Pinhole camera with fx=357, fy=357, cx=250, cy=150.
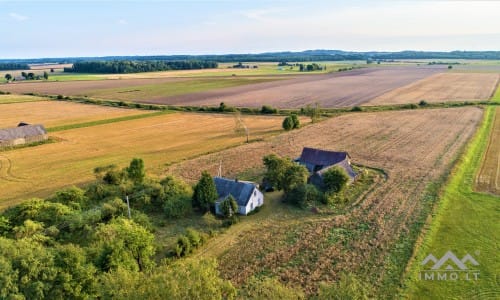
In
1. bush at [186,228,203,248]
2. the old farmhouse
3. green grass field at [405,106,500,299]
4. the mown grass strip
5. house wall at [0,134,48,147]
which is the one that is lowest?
green grass field at [405,106,500,299]

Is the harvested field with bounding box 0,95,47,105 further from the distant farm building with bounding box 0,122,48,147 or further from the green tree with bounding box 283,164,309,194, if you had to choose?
the green tree with bounding box 283,164,309,194

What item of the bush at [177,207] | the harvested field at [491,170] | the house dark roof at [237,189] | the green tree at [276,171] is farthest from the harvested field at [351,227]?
the green tree at [276,171]

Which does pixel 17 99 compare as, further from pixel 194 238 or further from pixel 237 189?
pixel 194 238

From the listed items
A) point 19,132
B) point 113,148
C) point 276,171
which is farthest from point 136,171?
point 19,132

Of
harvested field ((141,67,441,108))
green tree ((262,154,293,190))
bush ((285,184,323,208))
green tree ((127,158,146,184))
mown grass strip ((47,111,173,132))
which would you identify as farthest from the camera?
harvested field ((141,67,441,108))

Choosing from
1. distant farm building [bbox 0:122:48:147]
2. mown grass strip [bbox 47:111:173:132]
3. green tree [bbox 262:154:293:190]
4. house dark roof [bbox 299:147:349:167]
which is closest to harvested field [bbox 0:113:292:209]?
mown grass strip [bbox 47:111:173:132]

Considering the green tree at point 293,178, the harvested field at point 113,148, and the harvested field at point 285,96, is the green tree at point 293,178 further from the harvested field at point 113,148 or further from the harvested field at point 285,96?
the harvested field at point 285,96

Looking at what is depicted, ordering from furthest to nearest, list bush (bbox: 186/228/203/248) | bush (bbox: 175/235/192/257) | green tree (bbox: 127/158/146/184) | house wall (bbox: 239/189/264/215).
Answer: green tree (bbox: 127/158/146/184), house wall (bbox: 239/189/264/215), bush (bbox: 186/228/203/248), bush (bbox: 175/235/192/257)
